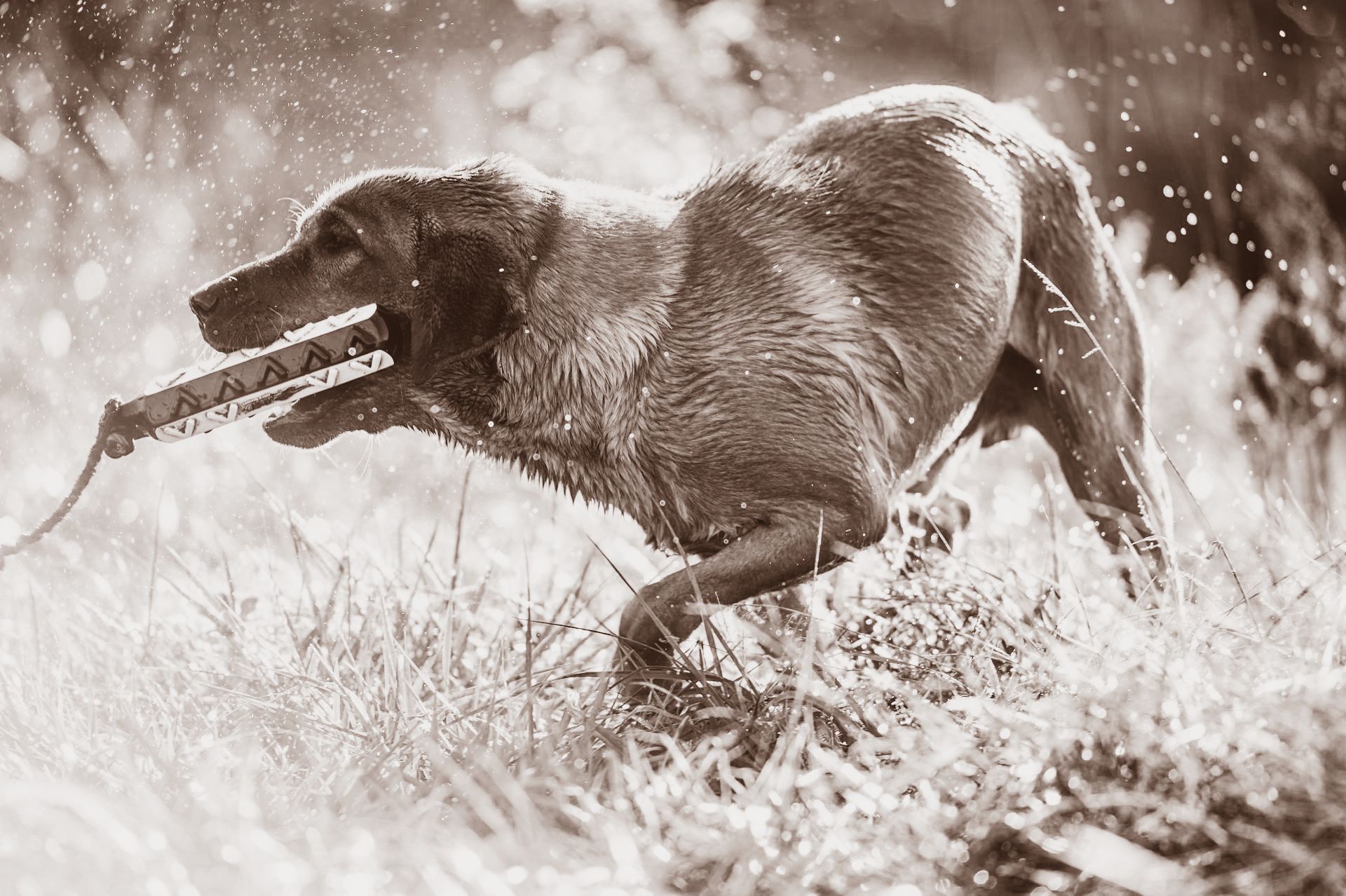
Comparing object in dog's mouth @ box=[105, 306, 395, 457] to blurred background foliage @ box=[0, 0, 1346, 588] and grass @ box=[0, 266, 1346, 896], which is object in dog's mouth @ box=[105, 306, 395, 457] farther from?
blurred background foliage @ box=[0, 0, 1346, 588]

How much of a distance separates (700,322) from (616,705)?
1030 mm

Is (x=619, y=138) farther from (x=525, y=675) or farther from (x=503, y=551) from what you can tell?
(x=525, y=675)

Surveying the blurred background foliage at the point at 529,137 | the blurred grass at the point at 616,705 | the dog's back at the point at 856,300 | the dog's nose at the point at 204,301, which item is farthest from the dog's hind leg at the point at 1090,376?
the dog's nose at the point at 204,301

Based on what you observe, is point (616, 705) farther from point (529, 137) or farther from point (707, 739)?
point (529, 137)

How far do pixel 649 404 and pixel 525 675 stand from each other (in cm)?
79

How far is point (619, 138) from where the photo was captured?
26.5 ft

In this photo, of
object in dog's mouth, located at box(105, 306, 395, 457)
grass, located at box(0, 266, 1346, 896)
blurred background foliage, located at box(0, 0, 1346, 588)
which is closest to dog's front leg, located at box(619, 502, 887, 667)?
grass, located at box(0, 266, 1346, 896)

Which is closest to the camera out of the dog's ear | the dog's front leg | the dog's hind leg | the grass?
the grass

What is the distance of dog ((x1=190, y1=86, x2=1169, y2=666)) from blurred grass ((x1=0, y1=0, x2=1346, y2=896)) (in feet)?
1.14

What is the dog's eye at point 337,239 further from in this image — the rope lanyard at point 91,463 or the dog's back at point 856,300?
the dog's back at point 856,300

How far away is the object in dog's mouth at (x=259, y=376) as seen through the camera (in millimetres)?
3402

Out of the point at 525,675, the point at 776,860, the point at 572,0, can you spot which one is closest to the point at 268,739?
the point at 525,675

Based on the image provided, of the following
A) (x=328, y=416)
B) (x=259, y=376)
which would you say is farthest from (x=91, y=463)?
(x=328, y=416)

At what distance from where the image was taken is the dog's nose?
3.48 metres
